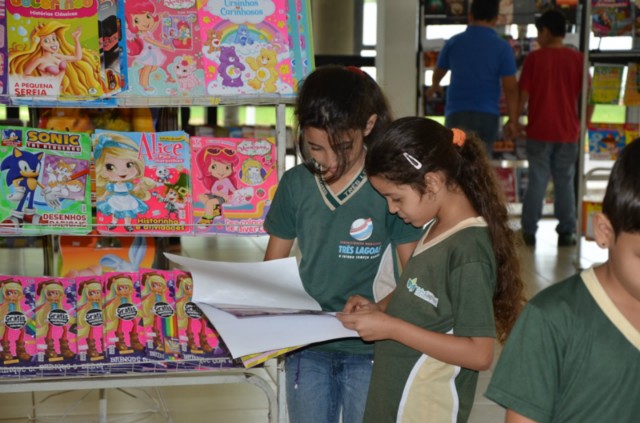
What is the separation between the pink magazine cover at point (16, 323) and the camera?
2.48 metres

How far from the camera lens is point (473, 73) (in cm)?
586

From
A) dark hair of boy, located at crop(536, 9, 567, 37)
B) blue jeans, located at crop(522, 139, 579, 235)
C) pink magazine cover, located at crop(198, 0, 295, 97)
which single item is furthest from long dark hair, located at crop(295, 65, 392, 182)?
blue jeans, located at crop(522, 139, 579, 235)

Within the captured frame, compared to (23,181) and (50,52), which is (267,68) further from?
A: (23,181)

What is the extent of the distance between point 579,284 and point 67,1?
1.70 meters

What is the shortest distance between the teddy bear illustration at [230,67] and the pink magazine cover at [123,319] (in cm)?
62

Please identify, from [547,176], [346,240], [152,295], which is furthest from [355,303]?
[547,176]

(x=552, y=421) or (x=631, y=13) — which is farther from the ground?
(x=631, y=13)

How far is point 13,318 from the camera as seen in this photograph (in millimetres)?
2518

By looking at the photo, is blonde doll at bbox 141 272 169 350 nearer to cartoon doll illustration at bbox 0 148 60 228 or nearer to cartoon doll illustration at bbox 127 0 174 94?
→ cartoon doll illustration at bbox 0 148 60 228

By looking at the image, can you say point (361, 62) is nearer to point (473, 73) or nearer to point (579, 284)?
point (473, 73)

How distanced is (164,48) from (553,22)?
4.38m

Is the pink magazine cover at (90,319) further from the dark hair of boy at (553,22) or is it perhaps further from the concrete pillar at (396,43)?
the dark hair of boy at (553,22)

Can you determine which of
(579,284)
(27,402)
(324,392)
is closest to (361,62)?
(27,402)

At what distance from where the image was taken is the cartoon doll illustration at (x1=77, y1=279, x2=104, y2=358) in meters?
2.53
